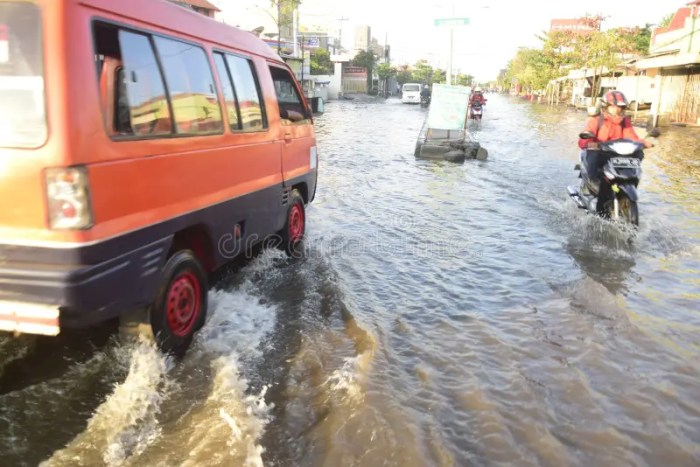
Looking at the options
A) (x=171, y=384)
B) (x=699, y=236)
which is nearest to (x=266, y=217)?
(x=171, y=384)

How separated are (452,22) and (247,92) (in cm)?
1753

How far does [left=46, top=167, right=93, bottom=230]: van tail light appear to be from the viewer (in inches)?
105

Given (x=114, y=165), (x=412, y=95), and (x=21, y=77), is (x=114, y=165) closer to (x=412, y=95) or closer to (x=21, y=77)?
(x=21, y=77)


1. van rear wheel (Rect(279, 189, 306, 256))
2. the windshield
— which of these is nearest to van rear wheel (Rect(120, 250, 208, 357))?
the windshield

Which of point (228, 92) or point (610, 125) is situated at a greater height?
point (228, 92)

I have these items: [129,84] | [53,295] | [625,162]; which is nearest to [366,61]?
[625,162]

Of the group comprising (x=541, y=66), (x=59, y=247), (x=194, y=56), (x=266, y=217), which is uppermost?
(x=541, y=66)

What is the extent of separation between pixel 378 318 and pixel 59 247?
101 inches

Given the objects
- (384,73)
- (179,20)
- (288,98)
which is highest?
(384,73)

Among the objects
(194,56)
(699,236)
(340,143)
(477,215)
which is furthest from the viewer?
(340,143)

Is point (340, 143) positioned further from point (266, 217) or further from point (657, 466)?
point (657, 466)

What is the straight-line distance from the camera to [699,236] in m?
6.95

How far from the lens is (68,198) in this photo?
268 cm

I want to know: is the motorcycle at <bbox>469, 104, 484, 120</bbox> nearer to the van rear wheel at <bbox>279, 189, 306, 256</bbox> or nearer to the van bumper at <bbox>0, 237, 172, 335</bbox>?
the van rear wheel at <bbox>279, 189, 306, 256</bbox>
